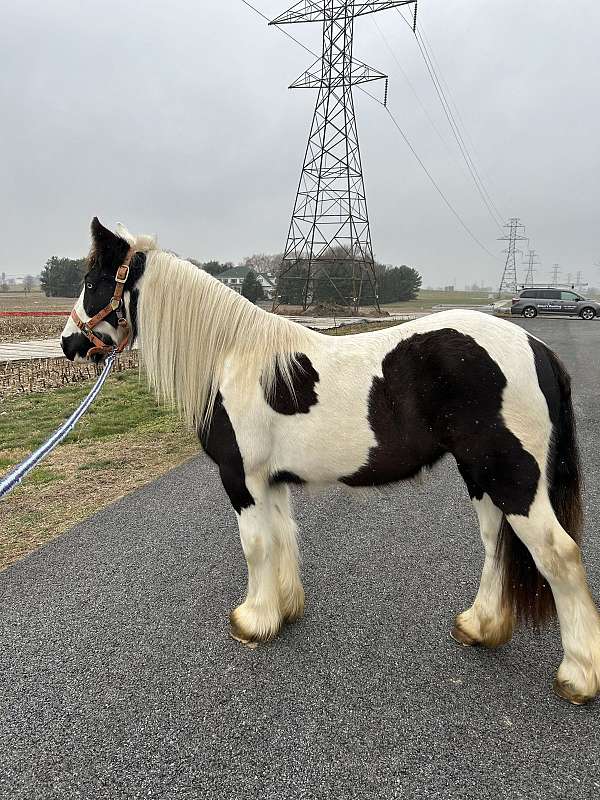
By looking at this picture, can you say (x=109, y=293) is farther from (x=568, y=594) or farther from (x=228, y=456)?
(x=568, y=594)

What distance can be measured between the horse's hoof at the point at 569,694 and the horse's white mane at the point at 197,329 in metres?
1.99

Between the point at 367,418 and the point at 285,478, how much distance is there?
571 millimetres

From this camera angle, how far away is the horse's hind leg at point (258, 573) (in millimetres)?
2523

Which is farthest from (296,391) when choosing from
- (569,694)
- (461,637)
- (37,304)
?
(37,304)

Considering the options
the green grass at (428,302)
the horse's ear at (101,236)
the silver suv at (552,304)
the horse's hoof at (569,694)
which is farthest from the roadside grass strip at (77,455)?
the green grass at (428,302)

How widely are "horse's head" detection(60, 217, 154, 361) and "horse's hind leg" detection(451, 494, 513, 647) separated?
7.18ft

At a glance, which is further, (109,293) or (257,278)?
(257,278)

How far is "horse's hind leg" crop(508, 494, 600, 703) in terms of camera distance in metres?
2.07

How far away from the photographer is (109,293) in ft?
8.74

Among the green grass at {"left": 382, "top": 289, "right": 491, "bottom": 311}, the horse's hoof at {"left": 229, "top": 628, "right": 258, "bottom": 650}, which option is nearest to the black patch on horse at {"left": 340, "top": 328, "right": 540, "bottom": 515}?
the horse's hoof at {"left": 229, "top": 628, "right": 258, "bottom": 650}

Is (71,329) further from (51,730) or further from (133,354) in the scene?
(133,354)

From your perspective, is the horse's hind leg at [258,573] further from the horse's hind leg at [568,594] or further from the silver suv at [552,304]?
the silver suv at [552,304]

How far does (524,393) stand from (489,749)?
4.72 ft

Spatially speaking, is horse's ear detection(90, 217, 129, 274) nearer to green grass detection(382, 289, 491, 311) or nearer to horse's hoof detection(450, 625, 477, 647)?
horse's hoof detection(450, 625, 477, 647)
